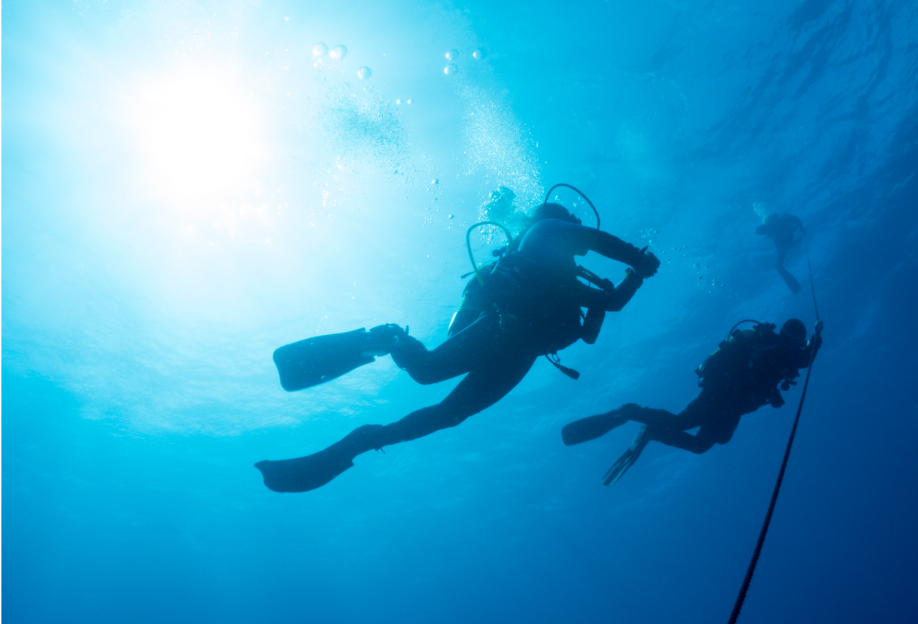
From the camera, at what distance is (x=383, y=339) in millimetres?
3381

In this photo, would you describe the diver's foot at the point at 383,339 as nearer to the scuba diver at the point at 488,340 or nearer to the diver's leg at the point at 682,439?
the scuba diver at the point at 488,340

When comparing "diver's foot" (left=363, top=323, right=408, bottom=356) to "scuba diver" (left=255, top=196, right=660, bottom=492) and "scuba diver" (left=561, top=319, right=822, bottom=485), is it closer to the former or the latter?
"scuba diver" (left=255, top=196, right=660, bottom=492)

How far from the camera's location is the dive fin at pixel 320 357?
10.5 feet

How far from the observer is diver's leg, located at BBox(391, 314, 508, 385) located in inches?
133

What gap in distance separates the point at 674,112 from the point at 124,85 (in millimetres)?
13501

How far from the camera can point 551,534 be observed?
118 feet

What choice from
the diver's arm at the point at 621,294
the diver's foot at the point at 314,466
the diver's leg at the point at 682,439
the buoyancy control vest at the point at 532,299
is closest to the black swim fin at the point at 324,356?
the diver's foot at the point at 314,466

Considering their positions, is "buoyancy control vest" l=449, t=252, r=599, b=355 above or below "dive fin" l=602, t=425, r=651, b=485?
above

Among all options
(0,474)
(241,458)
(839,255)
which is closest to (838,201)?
(839,255)

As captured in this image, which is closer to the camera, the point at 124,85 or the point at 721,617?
the point at 124,85

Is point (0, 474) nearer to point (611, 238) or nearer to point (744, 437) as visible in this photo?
point (611, 238)

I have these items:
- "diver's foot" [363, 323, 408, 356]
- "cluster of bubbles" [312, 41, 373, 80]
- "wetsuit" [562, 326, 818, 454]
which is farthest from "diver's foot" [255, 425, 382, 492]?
"cluster of bubbles" [312, 41, 373, 80]

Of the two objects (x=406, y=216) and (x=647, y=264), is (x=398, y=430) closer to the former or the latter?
(x=647, y=264)

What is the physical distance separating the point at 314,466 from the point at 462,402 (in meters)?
1.36
